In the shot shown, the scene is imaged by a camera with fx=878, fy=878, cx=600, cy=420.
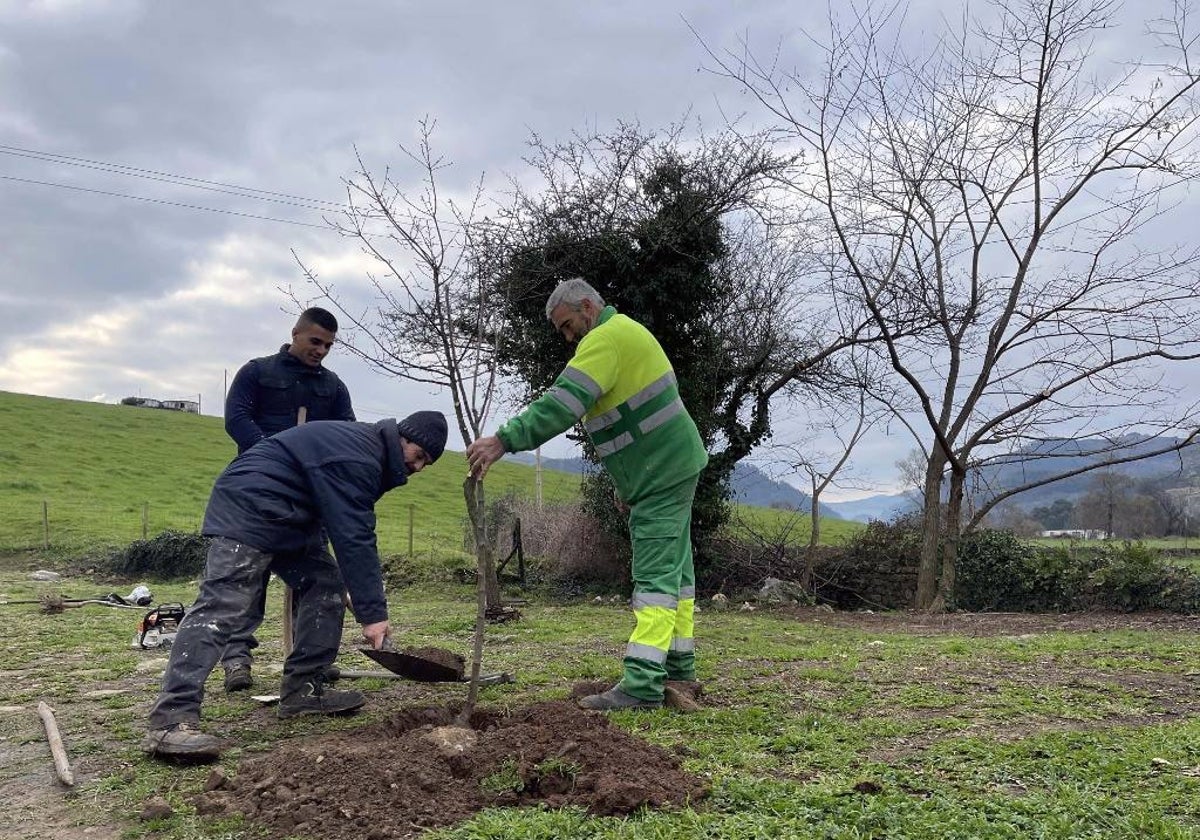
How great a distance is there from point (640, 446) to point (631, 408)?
0.21 m

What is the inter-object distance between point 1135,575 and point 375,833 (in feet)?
35.7

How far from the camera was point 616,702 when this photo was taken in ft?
14.3

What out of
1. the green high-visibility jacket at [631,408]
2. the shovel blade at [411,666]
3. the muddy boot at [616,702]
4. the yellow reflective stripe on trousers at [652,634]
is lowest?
the muddy boot at [616,702]

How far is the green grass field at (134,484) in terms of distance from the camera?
20.8 m

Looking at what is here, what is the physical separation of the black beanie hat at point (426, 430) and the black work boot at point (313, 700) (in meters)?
1.44

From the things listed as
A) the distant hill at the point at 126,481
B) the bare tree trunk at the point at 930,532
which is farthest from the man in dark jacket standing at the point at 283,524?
the distant hill at the point at 126,481

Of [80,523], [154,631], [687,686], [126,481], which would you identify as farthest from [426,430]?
[126,481]

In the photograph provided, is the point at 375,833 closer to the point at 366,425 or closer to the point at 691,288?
the point at 366,425

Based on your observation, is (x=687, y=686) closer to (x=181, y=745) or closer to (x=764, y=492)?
(x=181, y=745)

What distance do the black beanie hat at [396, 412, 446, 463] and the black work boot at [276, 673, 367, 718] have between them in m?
1.44

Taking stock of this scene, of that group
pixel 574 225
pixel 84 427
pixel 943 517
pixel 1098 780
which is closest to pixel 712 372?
pixel 574 225

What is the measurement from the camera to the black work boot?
4.58 meters

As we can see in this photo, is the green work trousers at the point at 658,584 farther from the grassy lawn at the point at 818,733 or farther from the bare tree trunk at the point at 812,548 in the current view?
the bare tree trunk at the point at 812,548

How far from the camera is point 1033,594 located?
12117mm
